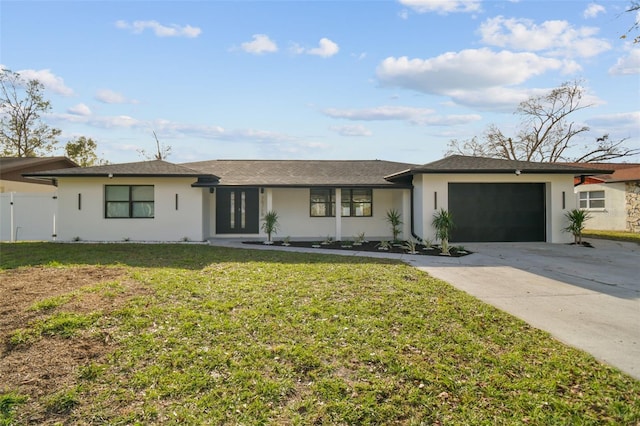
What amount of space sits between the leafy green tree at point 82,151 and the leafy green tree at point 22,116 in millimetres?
3324

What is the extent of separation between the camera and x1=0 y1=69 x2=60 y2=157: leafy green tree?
95.8 ft

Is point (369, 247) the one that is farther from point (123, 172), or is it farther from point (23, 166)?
point (23, 166)

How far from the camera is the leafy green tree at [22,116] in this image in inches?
1150

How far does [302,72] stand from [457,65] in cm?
657

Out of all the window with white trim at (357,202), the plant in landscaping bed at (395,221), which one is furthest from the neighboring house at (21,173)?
the plant in landscaping bed at (395,221)

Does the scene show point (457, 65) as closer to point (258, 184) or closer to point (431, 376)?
point (258, 184)

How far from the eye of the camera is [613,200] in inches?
771

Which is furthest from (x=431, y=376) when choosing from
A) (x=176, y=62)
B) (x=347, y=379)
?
(x=176, y=62)

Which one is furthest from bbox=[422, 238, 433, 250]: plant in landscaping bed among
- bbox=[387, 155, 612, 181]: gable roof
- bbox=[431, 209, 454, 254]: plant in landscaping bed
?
bbox=[387, 155, 612, 181]: gable roof

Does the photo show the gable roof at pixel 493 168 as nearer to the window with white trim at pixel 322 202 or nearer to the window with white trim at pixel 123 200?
the window with white trim at pixel 322 202

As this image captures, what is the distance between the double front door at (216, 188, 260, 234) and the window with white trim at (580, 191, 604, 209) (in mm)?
19121

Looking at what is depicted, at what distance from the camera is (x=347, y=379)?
340 cm

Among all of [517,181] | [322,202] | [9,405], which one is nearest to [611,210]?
[517,181]

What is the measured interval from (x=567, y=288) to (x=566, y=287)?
0.09m
